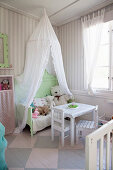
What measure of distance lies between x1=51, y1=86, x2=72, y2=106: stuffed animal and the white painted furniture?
1.20m

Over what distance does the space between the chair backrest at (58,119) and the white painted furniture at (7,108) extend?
41.1 inches

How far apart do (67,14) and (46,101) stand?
8.15 ft

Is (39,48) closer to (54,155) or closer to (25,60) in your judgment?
(25,60)

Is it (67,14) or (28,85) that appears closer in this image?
(28,85)

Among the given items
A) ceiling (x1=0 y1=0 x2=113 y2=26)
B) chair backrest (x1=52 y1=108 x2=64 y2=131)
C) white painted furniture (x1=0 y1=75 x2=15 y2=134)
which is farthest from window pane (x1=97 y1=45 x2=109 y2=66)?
white painted furniture (x1=0 y1=75 x2=15 y2=134)

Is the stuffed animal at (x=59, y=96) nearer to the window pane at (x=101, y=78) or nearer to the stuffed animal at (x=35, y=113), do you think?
the stuffed animal at (x=35, y=113)

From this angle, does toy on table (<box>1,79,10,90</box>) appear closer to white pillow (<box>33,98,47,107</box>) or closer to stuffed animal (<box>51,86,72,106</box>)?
white pillow (<box>33,98,47,107</box>)

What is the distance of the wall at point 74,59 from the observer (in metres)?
3.54

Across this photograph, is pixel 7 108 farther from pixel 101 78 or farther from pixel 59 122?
pixel 101 78

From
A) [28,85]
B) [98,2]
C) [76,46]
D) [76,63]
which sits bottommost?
[28,85]

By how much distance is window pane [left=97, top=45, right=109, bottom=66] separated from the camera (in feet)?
10.2

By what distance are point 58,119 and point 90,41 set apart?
6.96ft

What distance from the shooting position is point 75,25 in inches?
143

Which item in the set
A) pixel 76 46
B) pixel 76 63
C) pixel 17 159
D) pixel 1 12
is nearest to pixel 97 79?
pixel 76 63
